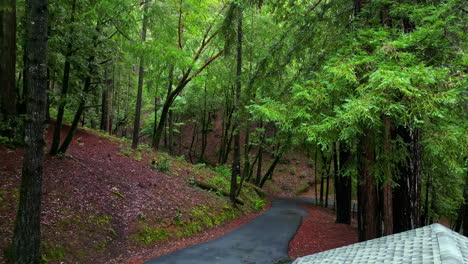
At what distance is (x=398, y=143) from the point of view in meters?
6.08

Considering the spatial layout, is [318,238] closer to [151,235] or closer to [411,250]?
[151,235]

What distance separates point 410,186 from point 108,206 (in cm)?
827

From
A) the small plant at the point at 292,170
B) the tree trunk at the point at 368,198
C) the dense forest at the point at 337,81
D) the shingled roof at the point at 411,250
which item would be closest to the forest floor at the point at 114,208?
the dense forest at the point at 337,81

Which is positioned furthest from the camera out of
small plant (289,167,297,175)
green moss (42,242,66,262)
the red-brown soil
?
small plant (289,167,297,175)

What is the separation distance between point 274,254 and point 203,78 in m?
11.4

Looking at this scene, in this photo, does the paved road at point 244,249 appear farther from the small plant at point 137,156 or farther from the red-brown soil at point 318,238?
the small plant at point 137,156

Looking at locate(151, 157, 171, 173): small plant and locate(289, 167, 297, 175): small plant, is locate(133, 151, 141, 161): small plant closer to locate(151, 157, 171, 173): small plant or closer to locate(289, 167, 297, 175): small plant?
locate(151, 157, 171, 173): small plant

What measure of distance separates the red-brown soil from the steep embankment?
3101 mm

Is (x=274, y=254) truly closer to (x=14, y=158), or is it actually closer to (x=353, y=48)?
(x=353, y=48)

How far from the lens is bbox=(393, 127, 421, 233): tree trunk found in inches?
228

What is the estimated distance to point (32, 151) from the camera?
5.26 metres

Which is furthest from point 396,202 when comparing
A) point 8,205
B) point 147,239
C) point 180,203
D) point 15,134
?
point 15,134

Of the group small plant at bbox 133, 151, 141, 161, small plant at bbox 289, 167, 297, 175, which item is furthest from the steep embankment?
small plant at bbox 289, 167, 297, 175

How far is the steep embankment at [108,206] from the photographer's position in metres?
6.45
